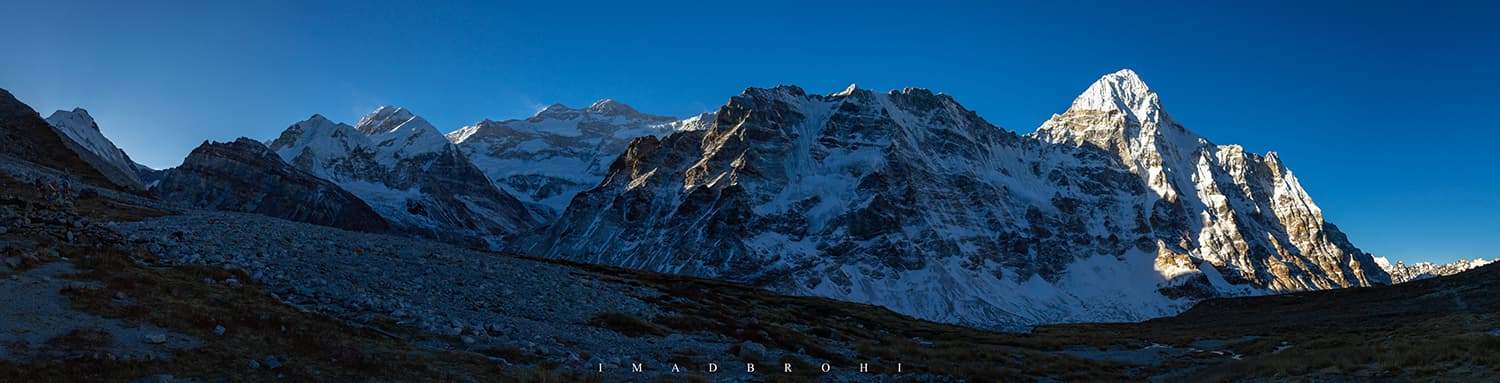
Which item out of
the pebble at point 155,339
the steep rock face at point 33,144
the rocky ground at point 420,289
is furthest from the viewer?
the steep rock face at point 33,144

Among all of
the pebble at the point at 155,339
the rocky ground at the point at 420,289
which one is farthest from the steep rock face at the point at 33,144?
the pebble at the point at 155,339

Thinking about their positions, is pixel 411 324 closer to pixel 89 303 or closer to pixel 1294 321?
pixel 89 303

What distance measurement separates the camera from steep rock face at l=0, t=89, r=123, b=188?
72.4 m

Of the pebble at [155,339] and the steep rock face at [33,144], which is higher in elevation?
the steep rock face at [33,144]

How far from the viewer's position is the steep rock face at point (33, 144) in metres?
72.4

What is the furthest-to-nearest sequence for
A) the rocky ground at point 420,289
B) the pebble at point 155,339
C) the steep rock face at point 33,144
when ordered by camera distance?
1. the steep rock face at point 33,144
2. the rocky ground at point 420,289
3. the pebble at point 155,339

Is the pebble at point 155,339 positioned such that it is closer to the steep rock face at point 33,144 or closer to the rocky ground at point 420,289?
the rocky ground at point 420,289

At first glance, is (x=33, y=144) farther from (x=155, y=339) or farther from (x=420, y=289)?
(x=155, y=339)

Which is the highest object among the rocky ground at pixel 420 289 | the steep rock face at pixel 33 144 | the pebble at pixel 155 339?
the steep rock face at pixel 33 144

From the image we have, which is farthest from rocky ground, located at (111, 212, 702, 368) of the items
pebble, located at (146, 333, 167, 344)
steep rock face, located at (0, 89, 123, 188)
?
steep rock face, located at (0, 89, 123, 188)

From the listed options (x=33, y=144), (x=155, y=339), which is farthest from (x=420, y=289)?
(x=33, y=144)

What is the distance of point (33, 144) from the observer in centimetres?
8056

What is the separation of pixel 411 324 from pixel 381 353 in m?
4.76

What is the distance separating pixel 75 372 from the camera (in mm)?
14414
